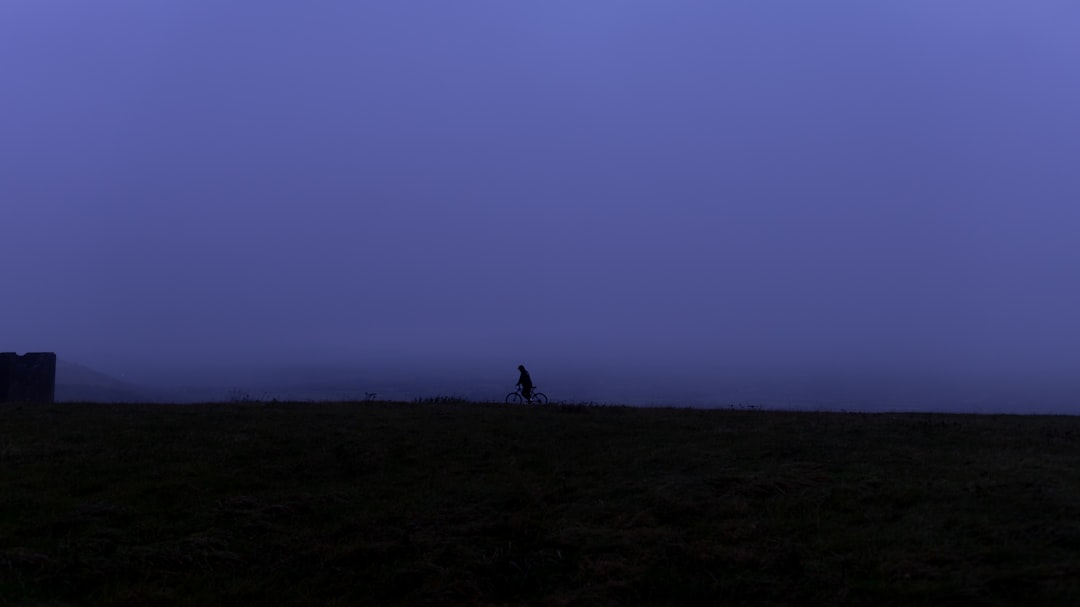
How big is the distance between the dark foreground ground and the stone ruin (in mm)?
13025

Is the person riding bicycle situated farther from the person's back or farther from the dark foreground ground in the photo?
the dark foreground ground

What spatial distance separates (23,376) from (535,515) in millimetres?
27122

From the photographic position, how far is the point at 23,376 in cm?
3067

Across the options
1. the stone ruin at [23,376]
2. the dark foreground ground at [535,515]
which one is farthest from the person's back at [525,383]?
the stone ruin at [23,376]

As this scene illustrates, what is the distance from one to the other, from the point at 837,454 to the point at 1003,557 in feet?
21.3

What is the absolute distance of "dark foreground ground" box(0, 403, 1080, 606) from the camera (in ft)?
30.8

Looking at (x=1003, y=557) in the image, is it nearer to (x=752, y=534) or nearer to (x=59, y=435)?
(x=752, y=534)

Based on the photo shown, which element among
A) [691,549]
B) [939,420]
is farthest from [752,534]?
[939,420]

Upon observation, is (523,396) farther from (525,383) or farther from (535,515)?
(535,515)

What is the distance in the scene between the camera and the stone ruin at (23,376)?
100 ft

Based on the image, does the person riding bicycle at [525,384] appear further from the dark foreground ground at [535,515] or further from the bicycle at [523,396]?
the dark foreground ground at [535,515]

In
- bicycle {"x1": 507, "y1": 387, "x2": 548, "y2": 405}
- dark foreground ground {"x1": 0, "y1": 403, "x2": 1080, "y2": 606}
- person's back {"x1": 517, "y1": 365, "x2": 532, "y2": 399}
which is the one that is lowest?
dark foreground ground {"x1": 0, "y1": 403, "x2": 1080, "y2": 606}

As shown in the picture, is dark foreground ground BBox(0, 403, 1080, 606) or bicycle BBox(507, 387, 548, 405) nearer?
dark foreground ground BBox(0, 403, 1080, 606)

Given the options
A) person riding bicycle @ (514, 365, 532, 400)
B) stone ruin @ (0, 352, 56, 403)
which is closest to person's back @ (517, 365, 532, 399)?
person riding bicycle @ (514, 365, 532, 400)
